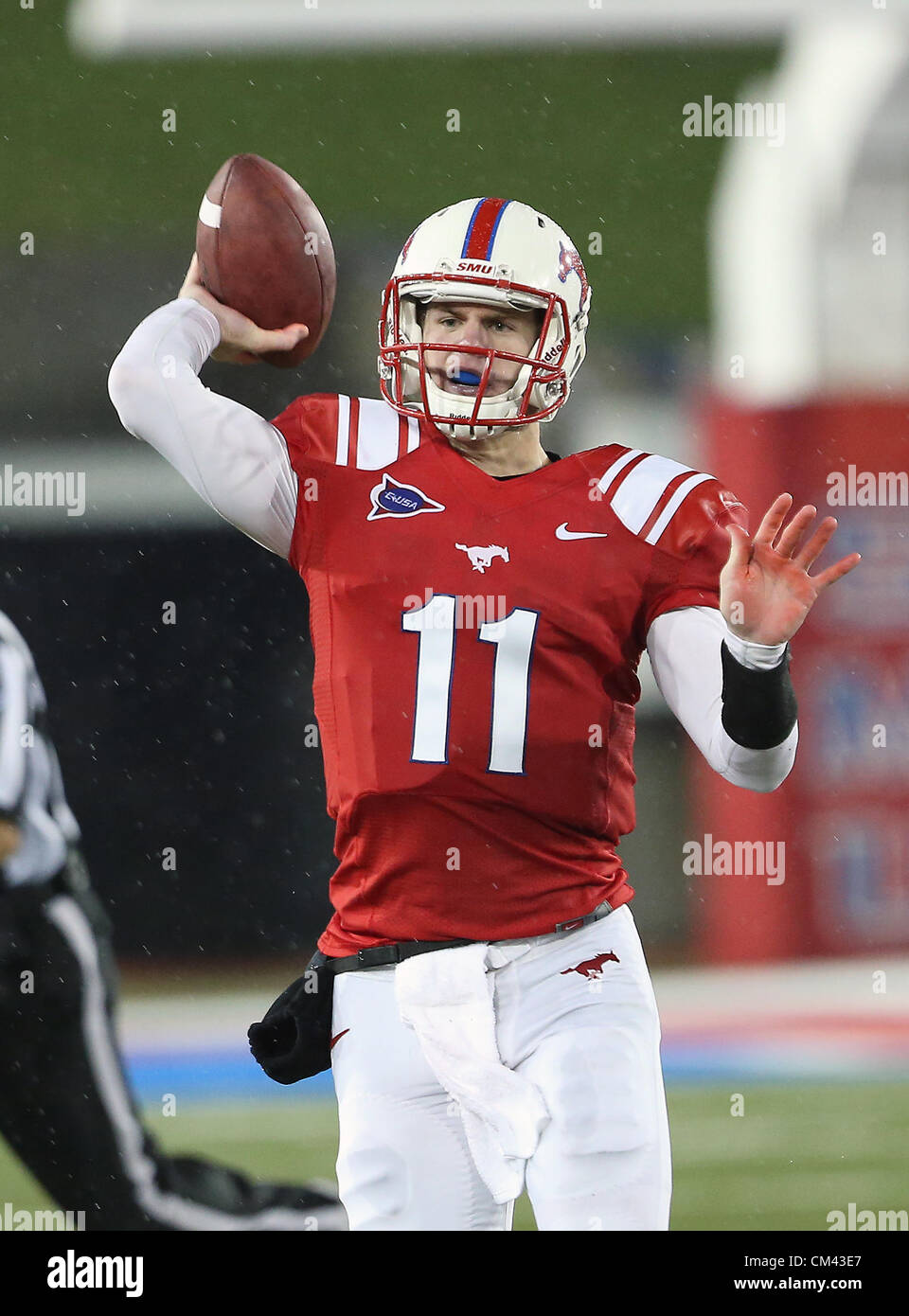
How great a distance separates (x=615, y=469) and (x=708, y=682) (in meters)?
0.29

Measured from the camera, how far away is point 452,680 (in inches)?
71.8

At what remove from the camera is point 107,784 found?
583cm

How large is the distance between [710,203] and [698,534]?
5.09m

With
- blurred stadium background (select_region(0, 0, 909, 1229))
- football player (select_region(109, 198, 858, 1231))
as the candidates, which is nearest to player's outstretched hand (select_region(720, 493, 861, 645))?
football player (select_region(109, 198, 858, 1231))

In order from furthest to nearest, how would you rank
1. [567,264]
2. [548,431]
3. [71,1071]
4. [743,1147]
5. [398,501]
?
[548,431] < [743,1147] < [71,1071] < [567,264] < [398,501]

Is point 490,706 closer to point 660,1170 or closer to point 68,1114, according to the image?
point 660,1170

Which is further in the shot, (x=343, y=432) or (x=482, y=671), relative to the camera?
(x=343, y=432)

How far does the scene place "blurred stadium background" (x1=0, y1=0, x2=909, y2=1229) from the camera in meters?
5.42

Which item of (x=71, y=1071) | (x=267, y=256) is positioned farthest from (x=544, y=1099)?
(x=71, y=1071)

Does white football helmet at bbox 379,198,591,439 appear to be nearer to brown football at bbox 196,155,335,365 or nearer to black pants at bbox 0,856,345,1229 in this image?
brown football at bbox 196,155,335,365

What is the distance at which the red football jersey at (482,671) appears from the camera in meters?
1.81

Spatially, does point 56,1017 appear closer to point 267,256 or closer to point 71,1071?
point 71,1071

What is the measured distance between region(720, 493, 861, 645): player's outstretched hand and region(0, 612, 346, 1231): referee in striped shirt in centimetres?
134

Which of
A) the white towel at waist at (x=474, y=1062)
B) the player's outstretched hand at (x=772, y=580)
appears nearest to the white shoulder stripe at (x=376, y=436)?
the player's outstretched hand at (x=772, y=580)
